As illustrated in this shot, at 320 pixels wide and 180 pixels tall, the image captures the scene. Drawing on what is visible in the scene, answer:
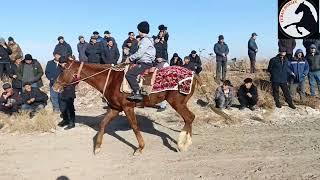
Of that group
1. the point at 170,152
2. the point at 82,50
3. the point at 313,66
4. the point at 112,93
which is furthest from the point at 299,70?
the point at 82,50

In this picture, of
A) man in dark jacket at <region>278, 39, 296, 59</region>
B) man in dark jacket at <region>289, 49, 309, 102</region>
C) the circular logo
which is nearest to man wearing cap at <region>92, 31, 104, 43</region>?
man in dark jacket at <region>278, 39, 296, 59</region>

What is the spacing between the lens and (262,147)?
1137 centimetres

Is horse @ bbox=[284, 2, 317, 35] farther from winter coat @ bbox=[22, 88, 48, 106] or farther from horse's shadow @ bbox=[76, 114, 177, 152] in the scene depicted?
winter coat @ bbox=[22, 88, 48, 106]

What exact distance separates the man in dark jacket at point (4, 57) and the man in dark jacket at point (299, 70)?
9938mm

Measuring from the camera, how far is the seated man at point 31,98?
15.0 meters

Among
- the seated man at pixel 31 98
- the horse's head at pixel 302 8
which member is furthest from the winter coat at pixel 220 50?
the seated man at pixel 31 98

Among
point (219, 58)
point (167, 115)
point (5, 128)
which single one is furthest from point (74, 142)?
point (219, 58)

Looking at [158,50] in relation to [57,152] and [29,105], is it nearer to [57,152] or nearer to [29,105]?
[29,105]

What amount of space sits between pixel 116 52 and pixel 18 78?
358cm

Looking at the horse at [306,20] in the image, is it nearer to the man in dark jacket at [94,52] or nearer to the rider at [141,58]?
the rider at [141,58]

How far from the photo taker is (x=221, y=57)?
19281mm

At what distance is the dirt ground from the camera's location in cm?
959

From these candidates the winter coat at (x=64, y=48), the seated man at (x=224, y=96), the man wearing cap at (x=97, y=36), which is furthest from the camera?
the man wearing cap at (x=97, y=36)

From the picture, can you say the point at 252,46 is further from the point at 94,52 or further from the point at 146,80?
the point at 146,80
